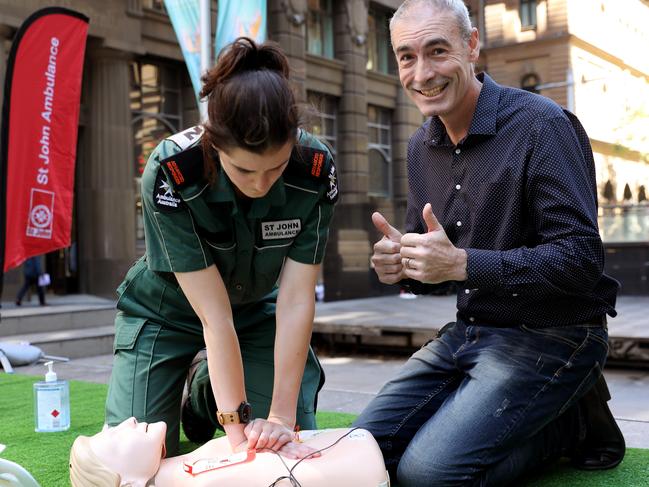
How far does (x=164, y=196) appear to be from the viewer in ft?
7.18

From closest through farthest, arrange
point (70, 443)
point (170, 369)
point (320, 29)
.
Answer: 1. point (170, 369)
2. point (70, 443)
3. point (320, 29)

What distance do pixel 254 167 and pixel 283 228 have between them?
444mm

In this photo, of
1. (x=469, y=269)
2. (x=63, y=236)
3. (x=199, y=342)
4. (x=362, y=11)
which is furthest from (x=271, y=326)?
(x=362, y=11)

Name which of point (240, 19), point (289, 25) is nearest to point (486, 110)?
point (240, 19)

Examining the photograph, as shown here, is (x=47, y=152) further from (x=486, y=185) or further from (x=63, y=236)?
(x=486, y=185)

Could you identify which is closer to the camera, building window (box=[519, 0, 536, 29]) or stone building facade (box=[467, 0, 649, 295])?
stone building facade (box=[467, 0, 649, 295])

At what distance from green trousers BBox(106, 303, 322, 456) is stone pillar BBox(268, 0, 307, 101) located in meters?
12.3

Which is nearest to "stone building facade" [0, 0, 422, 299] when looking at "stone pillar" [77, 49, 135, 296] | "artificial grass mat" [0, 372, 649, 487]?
"stone pillar" [77, 49, 135, 296]

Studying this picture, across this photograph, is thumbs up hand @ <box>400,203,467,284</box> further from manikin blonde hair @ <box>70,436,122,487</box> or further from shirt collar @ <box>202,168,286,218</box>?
manikin blonde hair @ <box>70,436,122,487</box>

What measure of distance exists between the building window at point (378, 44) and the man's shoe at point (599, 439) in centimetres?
1594

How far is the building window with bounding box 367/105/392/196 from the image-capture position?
1811cm

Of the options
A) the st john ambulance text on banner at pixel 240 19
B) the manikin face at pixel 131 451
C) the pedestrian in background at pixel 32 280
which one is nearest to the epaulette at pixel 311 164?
the manikin face at pixel 131 451

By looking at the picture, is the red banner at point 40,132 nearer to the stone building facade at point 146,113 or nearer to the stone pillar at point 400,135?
the stone building facade at point 146,113

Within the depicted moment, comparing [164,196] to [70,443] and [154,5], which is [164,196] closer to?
[70,443]
